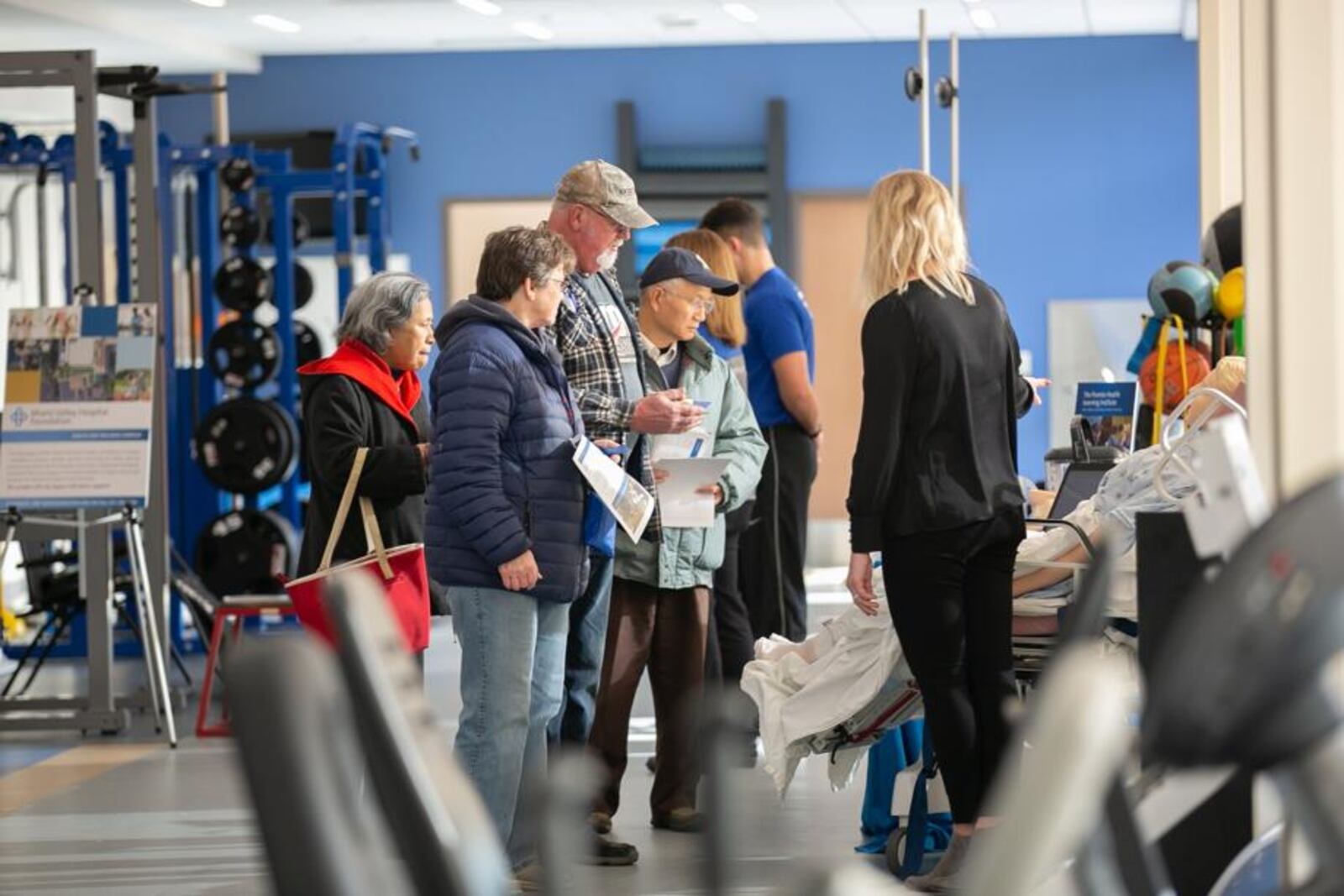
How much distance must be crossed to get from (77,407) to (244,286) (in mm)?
2595

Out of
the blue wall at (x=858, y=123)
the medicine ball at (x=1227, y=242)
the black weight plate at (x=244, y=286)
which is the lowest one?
the medicine ball at (x=1227, y=242)

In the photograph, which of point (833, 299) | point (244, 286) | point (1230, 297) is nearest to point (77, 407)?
point (244, 286)

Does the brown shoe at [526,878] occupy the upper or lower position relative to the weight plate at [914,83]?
lower

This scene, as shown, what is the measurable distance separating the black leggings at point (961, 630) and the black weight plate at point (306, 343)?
661 centimetres

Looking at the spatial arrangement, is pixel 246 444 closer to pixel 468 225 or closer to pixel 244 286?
pixel 244 286

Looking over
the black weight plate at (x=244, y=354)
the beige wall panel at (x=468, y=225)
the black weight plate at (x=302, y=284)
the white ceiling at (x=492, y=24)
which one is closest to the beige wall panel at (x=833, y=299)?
the white ceiling at (x=492, y=24)

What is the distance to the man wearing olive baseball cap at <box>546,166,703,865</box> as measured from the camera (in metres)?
4.64

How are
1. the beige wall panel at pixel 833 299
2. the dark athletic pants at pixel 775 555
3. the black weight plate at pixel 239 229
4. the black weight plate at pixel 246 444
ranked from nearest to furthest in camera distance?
the dark athletic pants at pixel 775 555
the black weight plate at pixel 246 444
the black weight plate at pixel 239 229
the beige wall panel at pixel 833 299

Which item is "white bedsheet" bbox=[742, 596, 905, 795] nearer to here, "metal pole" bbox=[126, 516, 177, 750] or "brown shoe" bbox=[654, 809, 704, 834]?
"brown shoe" bbox=[654, 809, 704, 834]

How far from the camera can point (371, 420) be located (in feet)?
16.3

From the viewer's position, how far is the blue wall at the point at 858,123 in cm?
1377

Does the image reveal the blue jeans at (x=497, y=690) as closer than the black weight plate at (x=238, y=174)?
Yes

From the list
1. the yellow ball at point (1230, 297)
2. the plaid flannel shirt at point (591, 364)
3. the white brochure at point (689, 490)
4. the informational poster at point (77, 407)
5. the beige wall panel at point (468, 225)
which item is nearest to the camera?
the plaid flannel shirt at point (591, 364)

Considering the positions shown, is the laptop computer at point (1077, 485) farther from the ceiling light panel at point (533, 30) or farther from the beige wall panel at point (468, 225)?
the beige wall panel at point (468, 225)
